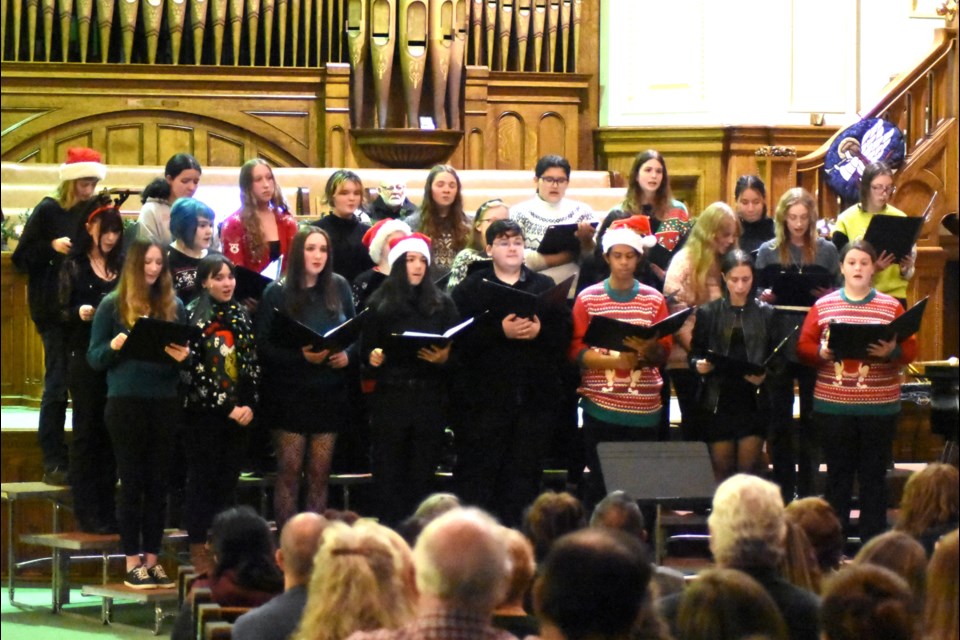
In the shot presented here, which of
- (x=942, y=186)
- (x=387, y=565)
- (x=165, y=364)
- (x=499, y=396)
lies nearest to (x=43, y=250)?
(x=165, y=364)

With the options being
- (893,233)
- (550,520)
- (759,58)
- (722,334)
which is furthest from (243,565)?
(759,58)

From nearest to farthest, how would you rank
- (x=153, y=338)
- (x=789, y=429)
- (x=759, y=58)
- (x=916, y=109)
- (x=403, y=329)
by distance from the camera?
(x=153, y=338) < (x=403, y=329) < (x=789, y=429) < (x=916, y=109) < (x=759, y=58)

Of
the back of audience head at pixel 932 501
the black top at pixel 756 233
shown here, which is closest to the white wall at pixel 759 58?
the black top at pixel 756 233

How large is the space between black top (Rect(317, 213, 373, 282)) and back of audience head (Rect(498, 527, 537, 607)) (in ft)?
9.21

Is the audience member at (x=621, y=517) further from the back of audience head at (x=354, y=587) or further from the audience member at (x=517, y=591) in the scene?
the back of audience head at (x=354, y=587)

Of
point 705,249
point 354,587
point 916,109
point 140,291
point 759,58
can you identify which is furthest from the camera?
point 759,58

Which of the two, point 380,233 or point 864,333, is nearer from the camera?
point 864,333

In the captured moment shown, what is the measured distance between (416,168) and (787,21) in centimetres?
230

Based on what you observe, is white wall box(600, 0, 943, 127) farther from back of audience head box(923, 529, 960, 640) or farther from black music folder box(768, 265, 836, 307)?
back of audience head box(923, 529, 960, 640)

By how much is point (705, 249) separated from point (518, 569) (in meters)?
2.79

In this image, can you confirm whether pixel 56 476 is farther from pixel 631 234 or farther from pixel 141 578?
pixel 631 234

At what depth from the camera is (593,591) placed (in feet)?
8.87

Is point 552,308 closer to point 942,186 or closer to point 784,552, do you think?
point 784,552

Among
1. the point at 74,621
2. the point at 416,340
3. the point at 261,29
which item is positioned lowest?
the point at 74,621
